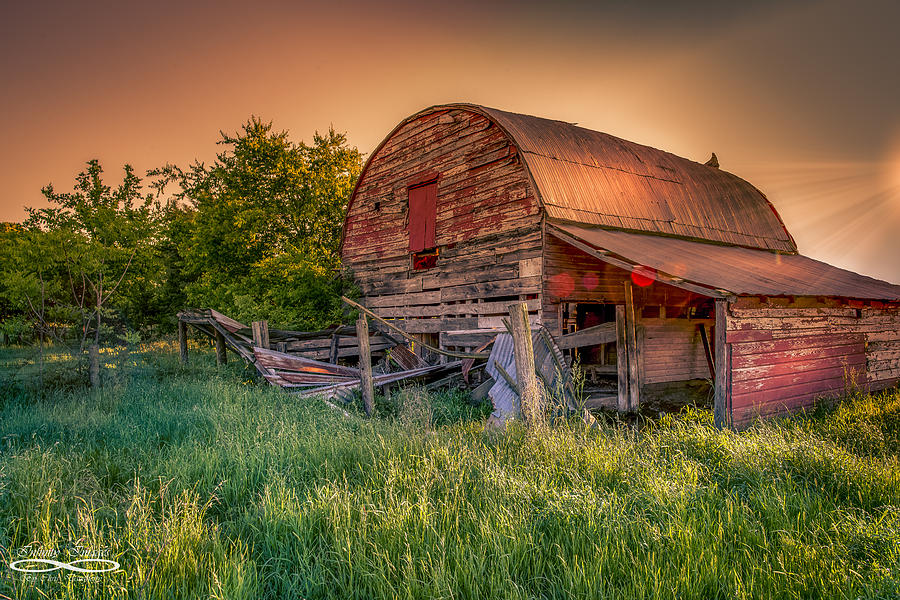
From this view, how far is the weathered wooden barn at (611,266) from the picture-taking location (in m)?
8.02

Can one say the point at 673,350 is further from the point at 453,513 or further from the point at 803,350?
the point at 453,513

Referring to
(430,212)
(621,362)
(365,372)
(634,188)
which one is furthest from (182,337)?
(634,188)

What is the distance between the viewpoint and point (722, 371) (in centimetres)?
712

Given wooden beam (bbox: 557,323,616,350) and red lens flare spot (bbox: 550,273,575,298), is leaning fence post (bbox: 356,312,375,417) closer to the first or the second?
wooden beam (bbox: 557,323,616,350)

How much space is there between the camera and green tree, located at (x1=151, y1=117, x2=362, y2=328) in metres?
14.7

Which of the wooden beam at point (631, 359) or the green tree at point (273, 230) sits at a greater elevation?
A: the green tree at point (273, 230)

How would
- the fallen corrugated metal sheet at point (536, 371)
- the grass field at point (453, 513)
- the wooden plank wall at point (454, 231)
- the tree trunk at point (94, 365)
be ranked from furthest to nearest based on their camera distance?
the wooden plank wall at point (454, 231) → the tree trunk at point (94, 365) → the fallen corrugated metal sheet at point (536, 371) → the grass field at point (453, 513)

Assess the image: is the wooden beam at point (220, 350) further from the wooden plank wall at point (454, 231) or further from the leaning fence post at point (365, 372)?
the leaning fence post at point (365, 372)

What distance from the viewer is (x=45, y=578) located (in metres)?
2.90

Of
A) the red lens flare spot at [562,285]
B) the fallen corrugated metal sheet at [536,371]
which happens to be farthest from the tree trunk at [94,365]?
the red lens flare spot at [562,285]

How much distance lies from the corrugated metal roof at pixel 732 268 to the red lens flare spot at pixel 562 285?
1036 mm

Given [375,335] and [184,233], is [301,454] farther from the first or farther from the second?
[184,233]

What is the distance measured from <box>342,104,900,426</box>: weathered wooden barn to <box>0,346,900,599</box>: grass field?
6.75 ft

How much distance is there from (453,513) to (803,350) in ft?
25.3
